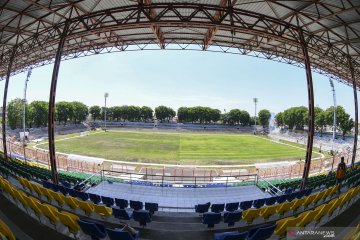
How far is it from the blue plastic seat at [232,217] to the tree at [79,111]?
110610 millimetres

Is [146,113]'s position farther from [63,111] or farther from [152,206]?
[152,206]

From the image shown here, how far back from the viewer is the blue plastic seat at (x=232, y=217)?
8.33 m

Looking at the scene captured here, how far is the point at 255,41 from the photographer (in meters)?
18.0

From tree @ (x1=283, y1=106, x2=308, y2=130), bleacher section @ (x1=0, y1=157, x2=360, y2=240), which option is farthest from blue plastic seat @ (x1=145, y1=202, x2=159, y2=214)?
tree @ (x1=283, y1=106, x2=308, y2=130)

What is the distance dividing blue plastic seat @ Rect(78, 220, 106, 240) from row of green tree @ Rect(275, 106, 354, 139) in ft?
304

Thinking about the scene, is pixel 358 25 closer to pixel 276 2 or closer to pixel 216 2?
pixel 276 2

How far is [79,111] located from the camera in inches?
4405

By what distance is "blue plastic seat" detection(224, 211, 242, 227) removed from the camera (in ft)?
27.3

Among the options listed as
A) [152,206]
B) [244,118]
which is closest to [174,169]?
[152,206]

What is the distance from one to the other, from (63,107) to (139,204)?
4106 inches

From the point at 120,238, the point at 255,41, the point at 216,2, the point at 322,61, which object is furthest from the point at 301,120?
the point at 120,238

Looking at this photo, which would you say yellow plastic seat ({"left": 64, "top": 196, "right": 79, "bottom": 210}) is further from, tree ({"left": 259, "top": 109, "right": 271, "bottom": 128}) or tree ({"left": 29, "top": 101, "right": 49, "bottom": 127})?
tree ({"left": 259, "top": 109, "right": 271, "bottom": 128})

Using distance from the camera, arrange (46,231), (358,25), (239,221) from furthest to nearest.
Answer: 1. (358,25)
2. (239,221)
3. (46,231)

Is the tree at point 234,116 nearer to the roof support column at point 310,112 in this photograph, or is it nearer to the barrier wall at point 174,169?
the barrier wall at point 174,169
